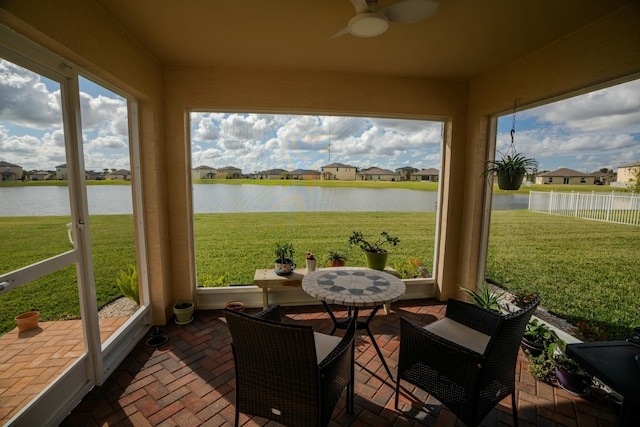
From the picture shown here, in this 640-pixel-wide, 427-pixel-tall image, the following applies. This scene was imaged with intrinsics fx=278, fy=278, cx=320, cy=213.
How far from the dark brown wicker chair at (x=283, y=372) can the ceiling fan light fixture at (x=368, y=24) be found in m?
1.71

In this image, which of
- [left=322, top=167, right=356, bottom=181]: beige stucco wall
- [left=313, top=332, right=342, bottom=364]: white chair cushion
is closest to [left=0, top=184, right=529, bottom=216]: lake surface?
[left=322, top=167, right=356, bottom=181]: beige stucco wall

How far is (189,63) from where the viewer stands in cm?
286

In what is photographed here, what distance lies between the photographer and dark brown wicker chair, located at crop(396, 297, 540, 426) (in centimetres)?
146

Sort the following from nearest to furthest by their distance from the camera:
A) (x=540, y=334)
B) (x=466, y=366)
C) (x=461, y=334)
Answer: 1. (x=466, y=366)
2. (x=461, y=334)
3. (x=540, y=334)

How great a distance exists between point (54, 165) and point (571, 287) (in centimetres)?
424

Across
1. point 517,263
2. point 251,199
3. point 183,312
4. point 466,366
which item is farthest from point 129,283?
point 517,263

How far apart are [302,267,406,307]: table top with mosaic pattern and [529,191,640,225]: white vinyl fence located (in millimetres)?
1796

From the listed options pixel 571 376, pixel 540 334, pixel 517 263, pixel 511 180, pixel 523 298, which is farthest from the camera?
pixel 517 263

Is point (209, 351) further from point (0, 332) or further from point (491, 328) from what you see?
point (491, 328)

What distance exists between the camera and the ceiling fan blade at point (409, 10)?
4.99ft

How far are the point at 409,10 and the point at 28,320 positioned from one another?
286 centimetres

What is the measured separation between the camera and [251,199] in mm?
4152

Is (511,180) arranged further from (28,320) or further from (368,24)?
(28,320)

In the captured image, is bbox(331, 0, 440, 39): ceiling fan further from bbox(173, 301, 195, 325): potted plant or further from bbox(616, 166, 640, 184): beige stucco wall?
bbox(173, 301, 195, 325): potted plant
